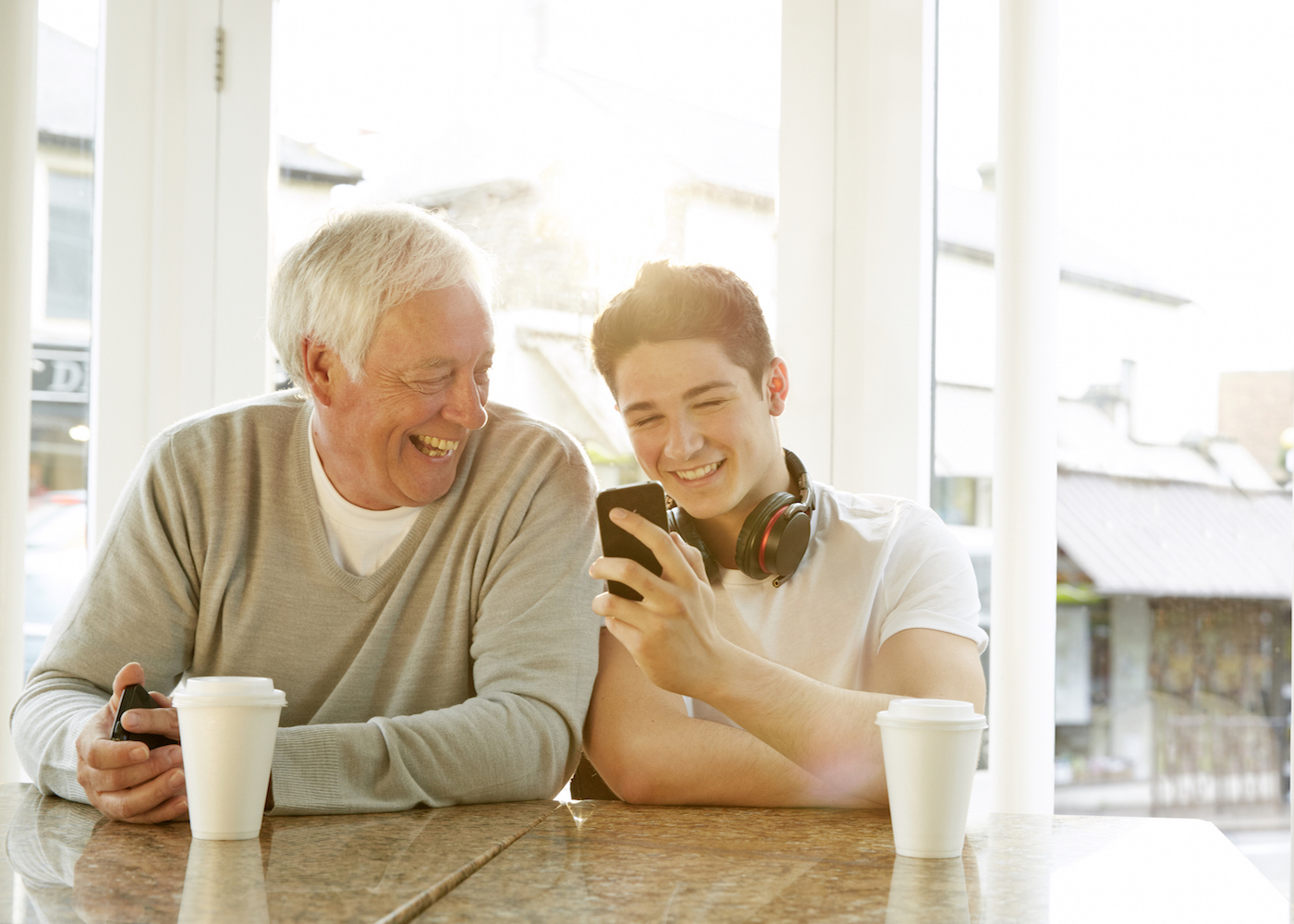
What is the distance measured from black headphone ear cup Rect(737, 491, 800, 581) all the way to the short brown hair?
196 millimetres

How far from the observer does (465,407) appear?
1595 mm

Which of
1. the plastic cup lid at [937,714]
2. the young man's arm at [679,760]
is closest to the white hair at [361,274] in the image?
the young man's arm at [679,760]

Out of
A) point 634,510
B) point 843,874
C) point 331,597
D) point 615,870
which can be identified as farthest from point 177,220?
point 843,874

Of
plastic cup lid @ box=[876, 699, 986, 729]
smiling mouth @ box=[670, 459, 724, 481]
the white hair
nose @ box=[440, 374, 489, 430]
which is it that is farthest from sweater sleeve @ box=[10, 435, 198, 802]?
plastic cup lid @ box=[876, 699, 986, 729]

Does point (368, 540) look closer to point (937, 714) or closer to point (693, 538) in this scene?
point (693, 538)

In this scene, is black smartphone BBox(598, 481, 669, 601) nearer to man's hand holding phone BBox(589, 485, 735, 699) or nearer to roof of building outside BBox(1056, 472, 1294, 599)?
man's hand holding phone BBox(589, 485, 735, 699)

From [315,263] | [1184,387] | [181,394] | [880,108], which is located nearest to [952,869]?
[315,263]

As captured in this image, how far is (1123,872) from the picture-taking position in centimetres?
106

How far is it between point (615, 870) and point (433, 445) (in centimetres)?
78

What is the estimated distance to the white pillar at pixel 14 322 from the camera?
2432mm

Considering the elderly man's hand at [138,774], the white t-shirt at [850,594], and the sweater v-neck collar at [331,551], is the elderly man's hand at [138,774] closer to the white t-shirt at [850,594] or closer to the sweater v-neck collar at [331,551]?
the sweater v-neck collar at [331,551]

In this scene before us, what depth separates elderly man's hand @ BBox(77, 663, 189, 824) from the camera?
1.18 meters

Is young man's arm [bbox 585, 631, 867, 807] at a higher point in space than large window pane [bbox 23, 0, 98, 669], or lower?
lower

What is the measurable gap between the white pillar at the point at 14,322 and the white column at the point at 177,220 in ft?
0.46
